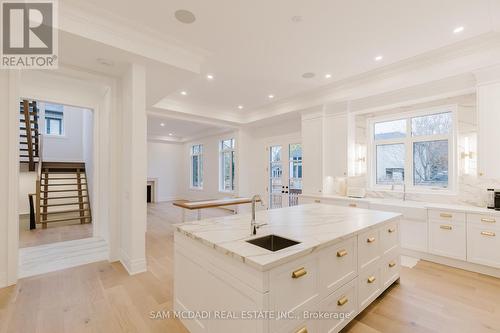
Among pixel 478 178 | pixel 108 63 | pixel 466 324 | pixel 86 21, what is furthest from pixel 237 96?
pixel 466 324

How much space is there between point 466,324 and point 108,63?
4.95 meters

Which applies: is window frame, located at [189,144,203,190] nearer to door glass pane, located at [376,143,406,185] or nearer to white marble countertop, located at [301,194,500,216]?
white marble countertop, located at [301,194,500,216]

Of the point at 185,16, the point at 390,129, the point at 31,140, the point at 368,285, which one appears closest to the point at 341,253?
the point at 368,285

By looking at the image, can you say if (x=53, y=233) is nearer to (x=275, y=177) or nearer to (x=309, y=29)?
(x=275, y=177)

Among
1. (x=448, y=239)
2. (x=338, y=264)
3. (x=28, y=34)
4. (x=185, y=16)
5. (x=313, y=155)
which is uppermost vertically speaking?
(x=185, y=16)

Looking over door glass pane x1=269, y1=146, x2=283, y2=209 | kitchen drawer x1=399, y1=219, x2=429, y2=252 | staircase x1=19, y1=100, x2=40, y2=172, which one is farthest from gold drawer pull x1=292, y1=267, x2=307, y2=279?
staircase x1=19, y1=100, x2=40, y2=172

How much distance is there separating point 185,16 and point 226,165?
645 cm

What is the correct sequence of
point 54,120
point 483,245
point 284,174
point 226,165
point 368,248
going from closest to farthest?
point 368,248 → point 483,245 → point 284,174 → point 54,120 → point 226,165

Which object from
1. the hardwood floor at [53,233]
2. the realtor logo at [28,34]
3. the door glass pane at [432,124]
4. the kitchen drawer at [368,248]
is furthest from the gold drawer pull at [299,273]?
the hardwood floor at [53,233]

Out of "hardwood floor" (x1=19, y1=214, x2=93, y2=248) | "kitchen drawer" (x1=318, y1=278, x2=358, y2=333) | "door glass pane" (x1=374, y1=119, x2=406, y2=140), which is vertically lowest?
"hardwood floor" (x1=19, y1=214, x2=93, y2=248)

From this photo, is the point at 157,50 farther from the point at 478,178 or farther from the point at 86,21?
the point at 478,178

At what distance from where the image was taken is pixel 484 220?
2977mm

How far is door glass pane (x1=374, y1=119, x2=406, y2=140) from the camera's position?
4.46m

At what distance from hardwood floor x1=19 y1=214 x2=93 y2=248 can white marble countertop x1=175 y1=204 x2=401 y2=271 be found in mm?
4015
